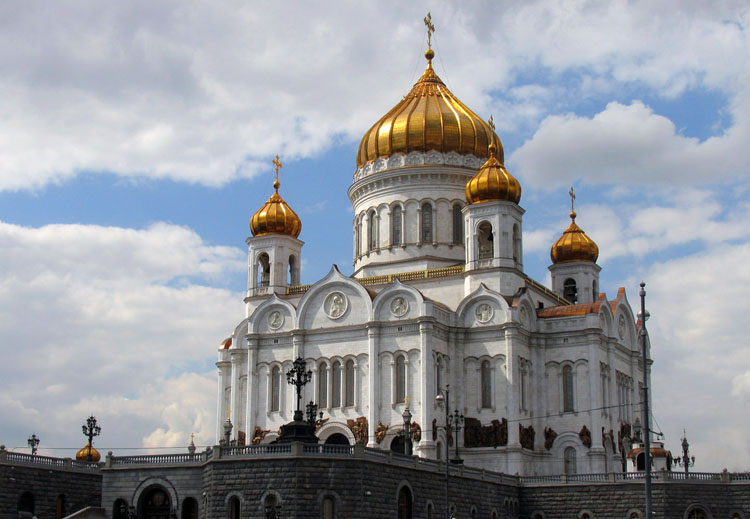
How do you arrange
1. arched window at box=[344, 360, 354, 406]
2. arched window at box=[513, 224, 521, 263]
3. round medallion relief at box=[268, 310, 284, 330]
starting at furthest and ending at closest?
1. round medallion relief at box=[268, 310, 284, 330]
2. arched window at box=[513, 224, 521, 263]
3. arched window at box=[344, 360, 354, 406]

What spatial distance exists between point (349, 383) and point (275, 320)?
5.83 meters

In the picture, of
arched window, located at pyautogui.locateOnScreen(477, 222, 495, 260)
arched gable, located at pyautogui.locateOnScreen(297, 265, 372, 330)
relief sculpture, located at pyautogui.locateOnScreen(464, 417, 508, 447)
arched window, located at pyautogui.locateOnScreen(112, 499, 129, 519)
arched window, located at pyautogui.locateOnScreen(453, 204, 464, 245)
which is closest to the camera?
arched window, located at pyautogui.locateOnScreen(112, 499, 129, 519)

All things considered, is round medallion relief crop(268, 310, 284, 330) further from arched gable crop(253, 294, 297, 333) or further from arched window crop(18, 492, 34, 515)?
arched window crop(18, 492, 34, 515)

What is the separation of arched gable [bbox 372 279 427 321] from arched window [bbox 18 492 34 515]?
1852 cm

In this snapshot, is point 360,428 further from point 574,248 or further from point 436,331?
point 574,248

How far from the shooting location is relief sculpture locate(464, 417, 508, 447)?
5316 centimetres

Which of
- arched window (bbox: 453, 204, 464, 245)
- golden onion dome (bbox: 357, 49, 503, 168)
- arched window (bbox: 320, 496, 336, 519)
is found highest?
golden onion dome (bbox: 357, 49, 503, 168)

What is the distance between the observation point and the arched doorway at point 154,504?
43.9 m

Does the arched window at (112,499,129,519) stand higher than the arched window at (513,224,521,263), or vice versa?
the arched window at (513,224,521,263)

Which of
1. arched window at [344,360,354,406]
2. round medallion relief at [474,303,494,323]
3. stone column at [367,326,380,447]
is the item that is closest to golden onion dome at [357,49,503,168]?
round medallion relief at [474,303,494,323]

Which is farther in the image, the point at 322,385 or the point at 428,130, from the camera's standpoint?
the point at 428,130

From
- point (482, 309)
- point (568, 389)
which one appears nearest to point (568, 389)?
point (568, 389)

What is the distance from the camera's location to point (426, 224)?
61.3 m

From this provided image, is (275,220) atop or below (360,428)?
atop
